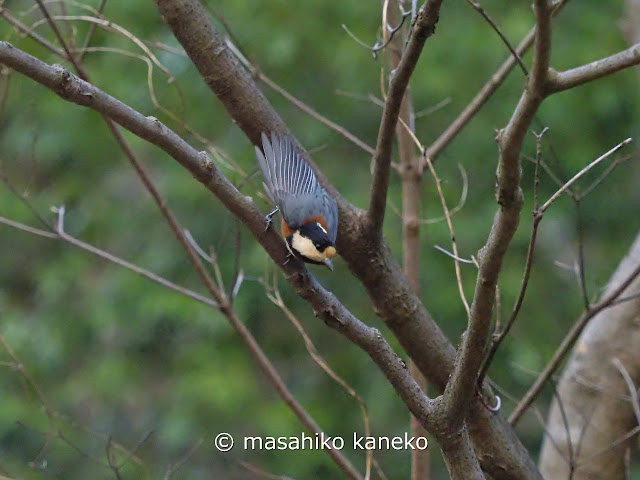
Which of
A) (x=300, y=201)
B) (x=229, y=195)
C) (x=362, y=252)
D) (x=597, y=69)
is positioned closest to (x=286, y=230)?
(x=300, y=201)

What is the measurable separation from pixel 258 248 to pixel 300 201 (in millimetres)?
2325

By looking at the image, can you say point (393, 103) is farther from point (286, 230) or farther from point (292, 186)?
point (286, 230)

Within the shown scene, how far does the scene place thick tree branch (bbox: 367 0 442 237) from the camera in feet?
4.73

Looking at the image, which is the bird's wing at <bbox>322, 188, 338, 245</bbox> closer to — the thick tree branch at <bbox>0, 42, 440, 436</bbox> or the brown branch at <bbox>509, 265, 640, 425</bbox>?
the thick tree branch at <bbox>0, 42, 440, 436</bbox>

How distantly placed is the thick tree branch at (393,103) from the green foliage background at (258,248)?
2.33 m

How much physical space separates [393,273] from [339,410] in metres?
2.87

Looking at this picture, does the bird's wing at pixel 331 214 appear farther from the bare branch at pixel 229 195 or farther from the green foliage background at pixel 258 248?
the green foliage background at pixel 258 248

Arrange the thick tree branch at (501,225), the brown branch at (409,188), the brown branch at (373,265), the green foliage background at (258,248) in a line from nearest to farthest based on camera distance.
A: the thick tree branch at (501,225), the brown branch at (373,265), the brown branch at (409,188), the green foliage background at (258,248)

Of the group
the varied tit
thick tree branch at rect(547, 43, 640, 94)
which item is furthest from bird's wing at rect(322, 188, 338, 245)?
thick tree branch at rect(547, 43, 640, 94)

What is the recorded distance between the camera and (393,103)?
1.58 meters

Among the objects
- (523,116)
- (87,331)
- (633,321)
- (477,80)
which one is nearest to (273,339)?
(87,331)

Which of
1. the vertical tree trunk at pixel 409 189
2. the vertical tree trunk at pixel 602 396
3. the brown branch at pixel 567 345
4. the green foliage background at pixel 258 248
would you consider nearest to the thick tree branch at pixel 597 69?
the brown branch at pixel 567 345

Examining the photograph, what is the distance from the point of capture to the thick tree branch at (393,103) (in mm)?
1440

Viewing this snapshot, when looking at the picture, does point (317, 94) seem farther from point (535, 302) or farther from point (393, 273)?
point (393, 273)
